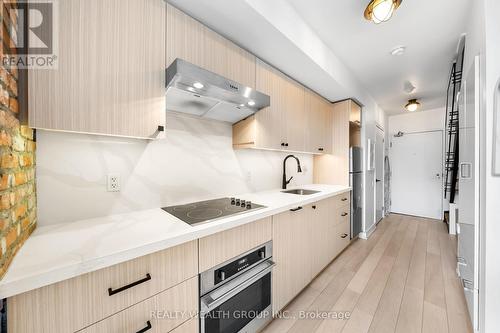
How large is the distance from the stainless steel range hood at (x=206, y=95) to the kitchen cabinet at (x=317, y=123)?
3.43ft

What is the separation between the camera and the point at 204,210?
130cm

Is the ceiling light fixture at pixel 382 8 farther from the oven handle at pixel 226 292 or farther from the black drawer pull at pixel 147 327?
the black drawer pull at pixel 147 327

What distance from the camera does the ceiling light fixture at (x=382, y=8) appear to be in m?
1.32

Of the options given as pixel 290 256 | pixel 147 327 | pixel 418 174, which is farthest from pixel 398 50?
pixel 418 174

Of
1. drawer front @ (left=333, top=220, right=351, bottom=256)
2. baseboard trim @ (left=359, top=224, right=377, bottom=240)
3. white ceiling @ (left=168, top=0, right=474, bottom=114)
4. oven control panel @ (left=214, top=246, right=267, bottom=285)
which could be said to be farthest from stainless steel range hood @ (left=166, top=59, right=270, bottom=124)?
baseboard trim @ (left=359, top=224, right=377, bottom=240)

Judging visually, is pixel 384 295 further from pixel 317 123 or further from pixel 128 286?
pixel 128 286

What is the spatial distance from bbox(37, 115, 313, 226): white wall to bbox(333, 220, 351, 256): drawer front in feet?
4.10

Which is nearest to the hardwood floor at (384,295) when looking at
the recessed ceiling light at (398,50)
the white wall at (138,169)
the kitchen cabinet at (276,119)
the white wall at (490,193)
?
the white wall at (490,193)

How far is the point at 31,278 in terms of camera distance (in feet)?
1.80

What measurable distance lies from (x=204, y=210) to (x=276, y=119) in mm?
1151

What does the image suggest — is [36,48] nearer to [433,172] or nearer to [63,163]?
[63,163]

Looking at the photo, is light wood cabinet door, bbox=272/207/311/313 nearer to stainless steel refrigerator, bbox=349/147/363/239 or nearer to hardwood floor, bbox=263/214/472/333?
hardwood floor, bbox=263/214/472/333

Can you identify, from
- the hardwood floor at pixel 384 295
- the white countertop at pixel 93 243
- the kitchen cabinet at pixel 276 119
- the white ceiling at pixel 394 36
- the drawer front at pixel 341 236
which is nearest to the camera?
the white countertop at pixel 93 243

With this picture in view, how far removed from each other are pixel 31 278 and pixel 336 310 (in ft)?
6.15
